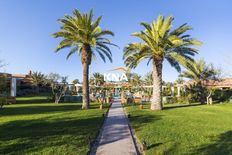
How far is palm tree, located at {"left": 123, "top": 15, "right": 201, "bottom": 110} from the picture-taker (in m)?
22.6

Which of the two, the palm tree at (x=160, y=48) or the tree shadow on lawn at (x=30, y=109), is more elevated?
the palm tree at (x=160, y=48)

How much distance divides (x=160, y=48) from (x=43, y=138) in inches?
601

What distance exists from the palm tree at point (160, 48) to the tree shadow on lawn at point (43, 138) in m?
12.2

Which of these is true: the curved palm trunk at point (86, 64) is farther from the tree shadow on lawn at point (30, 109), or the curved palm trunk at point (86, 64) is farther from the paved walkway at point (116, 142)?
the paved walkway at point (116, 142)

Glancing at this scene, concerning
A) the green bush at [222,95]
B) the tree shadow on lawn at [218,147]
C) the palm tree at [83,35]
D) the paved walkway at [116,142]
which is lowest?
the tree shadow on lawn at [218,147]

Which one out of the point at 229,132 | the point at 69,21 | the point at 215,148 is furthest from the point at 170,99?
the point at 215,148

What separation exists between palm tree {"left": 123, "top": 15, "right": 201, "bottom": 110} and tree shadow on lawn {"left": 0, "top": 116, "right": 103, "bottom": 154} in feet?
40.1

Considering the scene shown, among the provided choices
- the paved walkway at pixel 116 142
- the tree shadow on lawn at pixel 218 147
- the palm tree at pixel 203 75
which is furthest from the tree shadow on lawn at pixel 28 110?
the palm tree at pixel 203 75

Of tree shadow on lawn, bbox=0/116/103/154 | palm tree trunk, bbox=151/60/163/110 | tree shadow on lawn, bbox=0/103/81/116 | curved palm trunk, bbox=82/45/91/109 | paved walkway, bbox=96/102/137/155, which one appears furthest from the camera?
curved palm trunk, bbox=82/45/91/109

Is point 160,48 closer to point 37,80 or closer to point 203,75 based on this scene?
point 203,75

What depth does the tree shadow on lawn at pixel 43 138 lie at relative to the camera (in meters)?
8.40

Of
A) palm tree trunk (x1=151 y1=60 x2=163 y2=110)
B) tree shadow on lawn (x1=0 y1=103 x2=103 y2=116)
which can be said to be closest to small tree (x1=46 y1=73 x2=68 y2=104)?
tree shadow on lawn (x1=0 y1=103 x2=103 y2=116)

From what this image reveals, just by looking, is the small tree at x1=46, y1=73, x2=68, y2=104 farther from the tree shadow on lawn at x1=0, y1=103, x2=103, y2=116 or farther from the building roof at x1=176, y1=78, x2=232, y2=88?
the building roof at x1=176, y1=78, x2=232, y2=88

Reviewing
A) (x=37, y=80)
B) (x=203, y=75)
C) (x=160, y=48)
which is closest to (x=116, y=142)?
(x=160, y=48)
